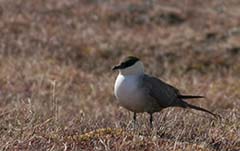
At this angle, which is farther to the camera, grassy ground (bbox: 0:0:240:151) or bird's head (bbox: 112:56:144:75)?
bird's head (bbox: 112:56:144:75)

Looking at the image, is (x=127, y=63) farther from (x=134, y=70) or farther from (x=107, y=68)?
(x=107, y=68)

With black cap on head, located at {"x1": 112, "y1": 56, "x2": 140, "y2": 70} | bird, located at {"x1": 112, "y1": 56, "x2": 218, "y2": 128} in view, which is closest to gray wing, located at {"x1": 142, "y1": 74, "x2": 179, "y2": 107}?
bird, located at {"x1": 112, "y1": 56, "x2": 218, "y2": 128}

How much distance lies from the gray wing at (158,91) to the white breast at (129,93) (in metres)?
0.10

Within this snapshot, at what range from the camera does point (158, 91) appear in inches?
229

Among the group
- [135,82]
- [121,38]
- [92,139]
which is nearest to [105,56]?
[121,38]

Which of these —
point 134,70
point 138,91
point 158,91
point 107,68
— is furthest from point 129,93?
point 107,68

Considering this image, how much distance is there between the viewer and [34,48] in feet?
44.1

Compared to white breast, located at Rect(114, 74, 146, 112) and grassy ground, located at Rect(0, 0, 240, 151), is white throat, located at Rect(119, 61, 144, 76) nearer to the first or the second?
white breast, located at Rect(114, 74, 146, 112)

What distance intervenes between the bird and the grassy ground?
0.15m

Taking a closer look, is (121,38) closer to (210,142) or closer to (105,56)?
(105,56)

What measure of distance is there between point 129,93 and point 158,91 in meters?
0.43

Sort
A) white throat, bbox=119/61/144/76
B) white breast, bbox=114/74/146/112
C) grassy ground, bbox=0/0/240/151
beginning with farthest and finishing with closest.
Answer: white throat, bbox=119/61/144/76
white breast, bbox=114/74/146/112
grassy ground, bbox=0/0/240/151

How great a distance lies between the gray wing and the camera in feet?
18.6

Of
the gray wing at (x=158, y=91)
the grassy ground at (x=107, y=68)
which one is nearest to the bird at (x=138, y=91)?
the gray wing at (x=158, y=91)
